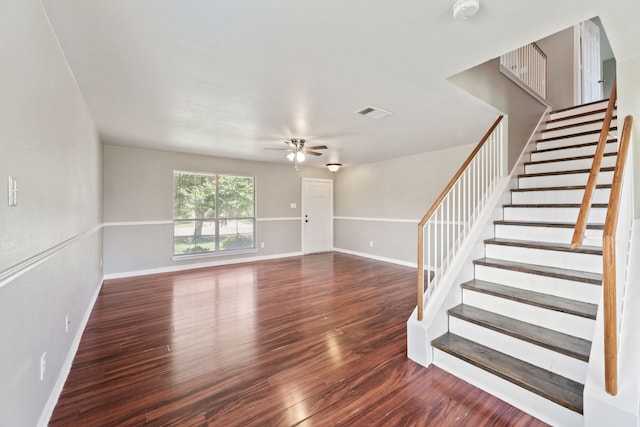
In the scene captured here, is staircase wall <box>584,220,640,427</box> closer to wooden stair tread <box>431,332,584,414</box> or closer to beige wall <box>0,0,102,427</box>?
wooden stair tread <box>431,332,584,414</box>

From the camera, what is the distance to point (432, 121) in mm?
3547

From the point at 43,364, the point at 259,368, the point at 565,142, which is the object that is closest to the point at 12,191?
the point at 43,364

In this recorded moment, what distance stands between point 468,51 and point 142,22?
2142 mm

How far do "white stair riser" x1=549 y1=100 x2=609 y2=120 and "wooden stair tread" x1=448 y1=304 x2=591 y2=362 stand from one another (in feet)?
11.9

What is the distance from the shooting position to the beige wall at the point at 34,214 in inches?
44.7

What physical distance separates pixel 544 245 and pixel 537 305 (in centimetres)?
66

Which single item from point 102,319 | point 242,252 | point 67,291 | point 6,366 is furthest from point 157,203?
point 6,366

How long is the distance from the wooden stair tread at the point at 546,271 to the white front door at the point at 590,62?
485cm

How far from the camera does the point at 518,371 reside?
1.81 metres

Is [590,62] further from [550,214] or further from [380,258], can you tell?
[380,258]

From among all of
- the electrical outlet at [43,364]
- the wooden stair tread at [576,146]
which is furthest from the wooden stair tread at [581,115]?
the electrical outlet at [43,364]

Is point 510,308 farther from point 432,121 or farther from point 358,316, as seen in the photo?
point 432,121

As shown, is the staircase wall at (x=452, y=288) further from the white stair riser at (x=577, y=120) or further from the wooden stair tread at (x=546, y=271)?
the white stair riser at (x=577, y=120)

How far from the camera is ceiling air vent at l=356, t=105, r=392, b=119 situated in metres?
3.11
